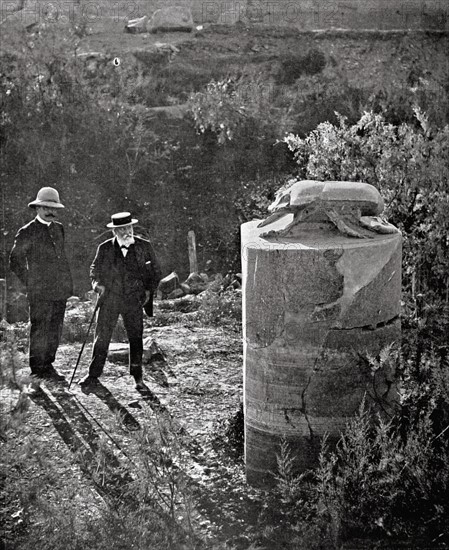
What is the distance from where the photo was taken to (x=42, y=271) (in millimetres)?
6859

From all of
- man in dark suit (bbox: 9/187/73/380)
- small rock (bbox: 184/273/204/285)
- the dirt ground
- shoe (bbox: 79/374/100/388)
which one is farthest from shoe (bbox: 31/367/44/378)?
small rock (bbox: 184/273/204/285)

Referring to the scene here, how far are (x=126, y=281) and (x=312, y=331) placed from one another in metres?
2.39

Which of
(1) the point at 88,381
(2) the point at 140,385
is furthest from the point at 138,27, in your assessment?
(2) the point at 140,385

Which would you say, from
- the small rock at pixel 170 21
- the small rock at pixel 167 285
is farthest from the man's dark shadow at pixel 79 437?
the small rock at pixel 170 21

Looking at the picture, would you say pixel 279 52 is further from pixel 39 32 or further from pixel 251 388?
pixel 251 388

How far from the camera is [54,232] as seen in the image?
6957mm

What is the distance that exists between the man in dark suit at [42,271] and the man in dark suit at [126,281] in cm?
44

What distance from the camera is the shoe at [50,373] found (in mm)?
6883

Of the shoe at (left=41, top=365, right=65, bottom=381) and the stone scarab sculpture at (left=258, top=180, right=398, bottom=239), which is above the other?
the stone scarab sculpture at (left=258, top=180, right=398, bottom=239)

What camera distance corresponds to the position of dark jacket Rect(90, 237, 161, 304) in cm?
658

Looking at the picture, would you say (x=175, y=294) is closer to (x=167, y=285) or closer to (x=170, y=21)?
(x=167, y=285)

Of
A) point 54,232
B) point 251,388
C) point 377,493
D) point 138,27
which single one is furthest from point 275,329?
point 138,27

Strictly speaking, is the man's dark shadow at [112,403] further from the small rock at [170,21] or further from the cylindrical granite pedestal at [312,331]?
the small rock at [170,21]

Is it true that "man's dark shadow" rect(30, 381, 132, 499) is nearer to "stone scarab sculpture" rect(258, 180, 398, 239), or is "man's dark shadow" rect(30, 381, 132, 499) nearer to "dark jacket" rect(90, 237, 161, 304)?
"dark jacket" rect(90, 237, 161, 304)
